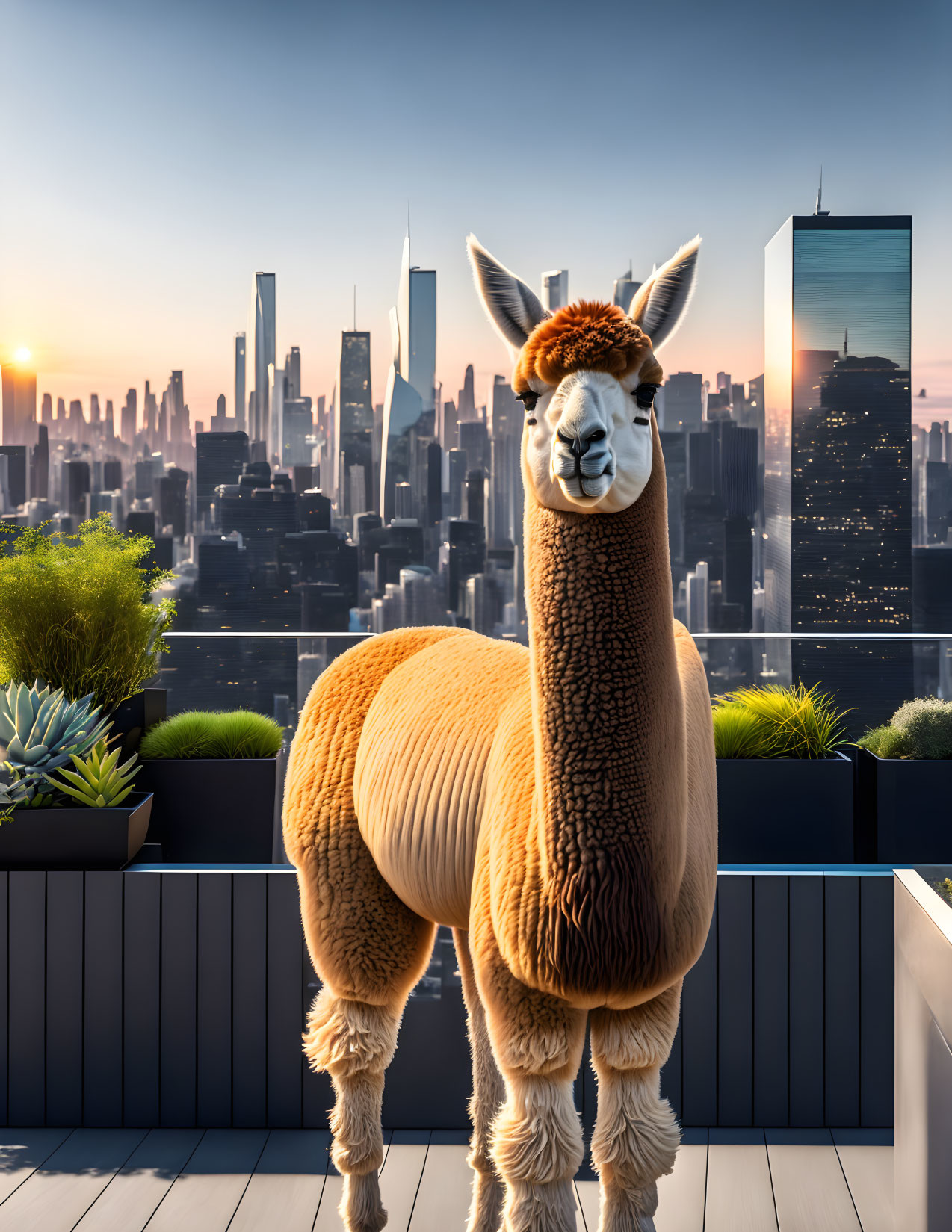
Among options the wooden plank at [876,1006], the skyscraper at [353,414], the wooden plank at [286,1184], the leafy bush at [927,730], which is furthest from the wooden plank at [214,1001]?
the skyscraper at [353,414]

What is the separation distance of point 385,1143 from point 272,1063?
356 millimetres

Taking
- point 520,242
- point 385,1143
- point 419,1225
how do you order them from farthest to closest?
point 520,242, point 385,1143, point 419,1225

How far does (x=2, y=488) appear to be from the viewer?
4.27m

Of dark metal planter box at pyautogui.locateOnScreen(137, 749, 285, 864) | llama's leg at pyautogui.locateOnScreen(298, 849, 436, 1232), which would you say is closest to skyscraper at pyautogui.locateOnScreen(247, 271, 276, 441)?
dark metal planter box at pyautogui.locateOnScreen(137, 749, 285, 864)

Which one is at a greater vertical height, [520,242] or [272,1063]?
[520,242]

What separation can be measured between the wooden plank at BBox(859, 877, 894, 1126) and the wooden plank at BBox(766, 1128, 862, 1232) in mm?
155

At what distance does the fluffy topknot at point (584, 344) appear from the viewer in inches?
43.3

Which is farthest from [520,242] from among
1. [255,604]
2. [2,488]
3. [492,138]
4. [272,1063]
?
[272,1063]

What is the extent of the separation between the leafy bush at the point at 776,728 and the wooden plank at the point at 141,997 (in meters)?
1.68

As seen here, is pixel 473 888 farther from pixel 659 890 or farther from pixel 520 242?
pixel 520 242

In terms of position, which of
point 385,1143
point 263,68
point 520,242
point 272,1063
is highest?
point 263,68

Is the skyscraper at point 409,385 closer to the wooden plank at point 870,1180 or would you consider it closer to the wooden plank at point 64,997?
the wooden plank at point 64,997

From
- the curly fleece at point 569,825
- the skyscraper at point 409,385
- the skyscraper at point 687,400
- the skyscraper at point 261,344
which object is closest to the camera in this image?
the curly fleece at point 569,825

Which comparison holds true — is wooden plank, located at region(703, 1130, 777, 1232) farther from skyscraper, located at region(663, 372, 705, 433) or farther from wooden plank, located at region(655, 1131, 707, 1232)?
skyscraper, located at region(663, 372, 705, 433)
